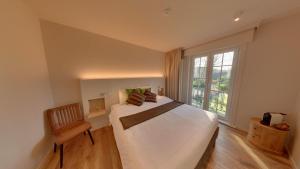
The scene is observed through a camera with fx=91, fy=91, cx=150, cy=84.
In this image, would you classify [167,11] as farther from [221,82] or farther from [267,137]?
[267,137]

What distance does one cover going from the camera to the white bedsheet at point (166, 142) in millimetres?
850

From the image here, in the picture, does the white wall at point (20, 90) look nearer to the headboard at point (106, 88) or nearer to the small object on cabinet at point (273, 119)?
the headboard at point (106, 88)

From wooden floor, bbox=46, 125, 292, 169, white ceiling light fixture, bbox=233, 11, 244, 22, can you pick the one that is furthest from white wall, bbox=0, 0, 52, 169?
white ceiling light fixture, bbox=233, 11, 244, 22

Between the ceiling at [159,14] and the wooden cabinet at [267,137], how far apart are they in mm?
1985

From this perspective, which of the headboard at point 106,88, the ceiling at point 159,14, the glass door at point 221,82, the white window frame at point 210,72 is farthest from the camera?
the glass door at point 221,82

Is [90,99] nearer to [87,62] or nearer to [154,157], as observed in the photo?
[87,62]

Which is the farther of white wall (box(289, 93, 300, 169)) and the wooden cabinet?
the wooden cabinet

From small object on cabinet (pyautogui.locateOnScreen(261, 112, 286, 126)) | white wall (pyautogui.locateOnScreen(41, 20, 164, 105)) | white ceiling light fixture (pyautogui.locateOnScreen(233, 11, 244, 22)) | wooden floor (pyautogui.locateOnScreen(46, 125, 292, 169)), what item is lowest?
wooden floor (pyautogui.locateOnScreen(46, 125, 292, 169))

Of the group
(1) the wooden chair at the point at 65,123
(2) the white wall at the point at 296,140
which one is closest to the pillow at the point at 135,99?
(1) the wooden chair at the point at 65,123

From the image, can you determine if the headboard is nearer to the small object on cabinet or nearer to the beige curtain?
the beige curtain

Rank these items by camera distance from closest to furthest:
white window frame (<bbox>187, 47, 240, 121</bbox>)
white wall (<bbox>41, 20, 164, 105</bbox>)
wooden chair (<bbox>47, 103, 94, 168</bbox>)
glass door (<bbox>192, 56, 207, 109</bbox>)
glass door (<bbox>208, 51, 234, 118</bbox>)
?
wooden chair (<bbox>47, 103, 94, 168</bbox>), white wall (<bbox>41, 20, 164, 105</bbox>), white window frame (<bbox>187, 47, 240, 121</bbox>), glass door (<bbox>208, 51, 234, 118</bbox>), glass door (<bbox>192, 56, 207, 109</bbox>)

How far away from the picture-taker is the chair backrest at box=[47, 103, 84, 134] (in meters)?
1.52

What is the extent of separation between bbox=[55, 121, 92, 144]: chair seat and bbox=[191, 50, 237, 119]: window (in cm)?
→ 331

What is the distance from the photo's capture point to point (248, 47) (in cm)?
205
